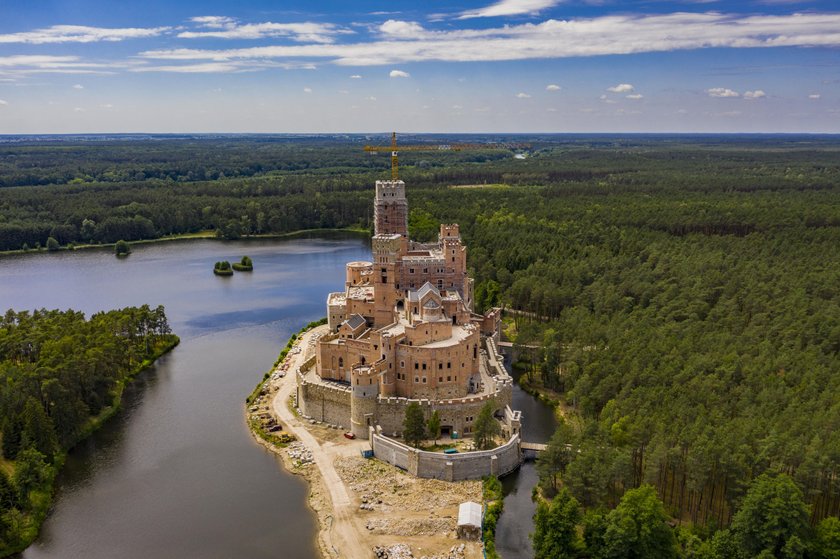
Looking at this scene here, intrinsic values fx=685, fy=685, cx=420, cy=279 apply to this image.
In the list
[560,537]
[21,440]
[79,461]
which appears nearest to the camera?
[560,537]

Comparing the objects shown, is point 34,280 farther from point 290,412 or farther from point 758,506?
point 758,506

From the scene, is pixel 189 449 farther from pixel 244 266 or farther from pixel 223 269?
pixel 244 266

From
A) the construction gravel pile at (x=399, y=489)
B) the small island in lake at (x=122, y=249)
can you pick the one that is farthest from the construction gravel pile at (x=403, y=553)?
the small island in lake at (x=122, y=249)

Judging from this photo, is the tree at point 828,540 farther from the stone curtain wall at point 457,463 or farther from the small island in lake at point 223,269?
the small island in lake at point 223,269

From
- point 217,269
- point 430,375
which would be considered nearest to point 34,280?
point 217,269

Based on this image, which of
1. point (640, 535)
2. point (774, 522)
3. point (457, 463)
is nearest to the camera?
point (774, 522)

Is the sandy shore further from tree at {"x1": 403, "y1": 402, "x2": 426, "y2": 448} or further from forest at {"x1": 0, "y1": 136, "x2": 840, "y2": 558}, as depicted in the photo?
forest at {"x1": 0, "y1": 136, "x2": 840, "y2": 558}

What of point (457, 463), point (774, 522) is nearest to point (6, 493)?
point (457, 463)
